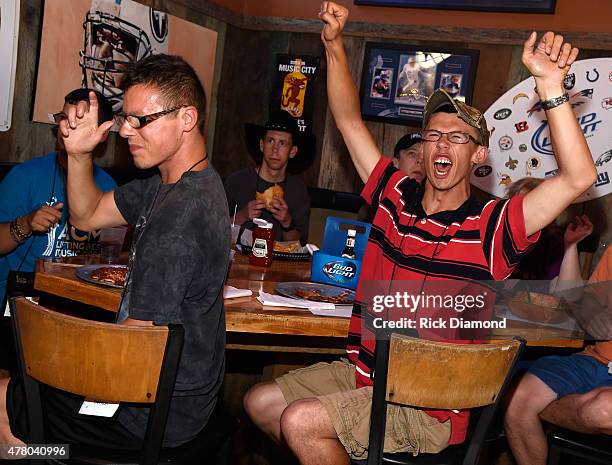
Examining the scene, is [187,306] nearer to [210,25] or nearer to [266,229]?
[266,229]

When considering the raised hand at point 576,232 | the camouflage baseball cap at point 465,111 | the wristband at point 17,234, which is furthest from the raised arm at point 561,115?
the wristband at point 17,234

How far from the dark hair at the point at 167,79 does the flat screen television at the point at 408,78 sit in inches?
146

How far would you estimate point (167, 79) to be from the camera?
224 cm

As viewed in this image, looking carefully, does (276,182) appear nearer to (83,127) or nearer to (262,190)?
(262,190)

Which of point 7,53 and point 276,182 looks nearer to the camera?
point 7,53

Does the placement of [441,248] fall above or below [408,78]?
below

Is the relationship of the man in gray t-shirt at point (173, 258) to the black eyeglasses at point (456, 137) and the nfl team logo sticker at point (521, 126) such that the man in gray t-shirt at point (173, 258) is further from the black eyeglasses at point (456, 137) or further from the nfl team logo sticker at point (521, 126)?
the nfl team logo sticker at point (521, 126)

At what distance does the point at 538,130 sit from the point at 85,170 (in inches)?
149

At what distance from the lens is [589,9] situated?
5.24 m

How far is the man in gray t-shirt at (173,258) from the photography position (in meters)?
2.00

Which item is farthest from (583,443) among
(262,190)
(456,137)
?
(262,190)

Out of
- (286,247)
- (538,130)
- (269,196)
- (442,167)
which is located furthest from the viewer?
(538,130)

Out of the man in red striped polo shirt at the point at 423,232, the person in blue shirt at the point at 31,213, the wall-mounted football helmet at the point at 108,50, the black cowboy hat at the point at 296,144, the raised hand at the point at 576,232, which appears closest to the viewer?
the man in red striped polo shirt at the point at 423,232

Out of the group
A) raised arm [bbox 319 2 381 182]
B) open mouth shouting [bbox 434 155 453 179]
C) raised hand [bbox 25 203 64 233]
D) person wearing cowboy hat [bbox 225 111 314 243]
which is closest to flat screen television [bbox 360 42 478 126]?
person wearing cowboy hat [bbox 225 111 314 243]
